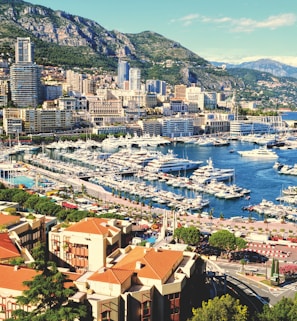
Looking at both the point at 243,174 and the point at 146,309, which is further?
the point at 243,174

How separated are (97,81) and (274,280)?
9520cm

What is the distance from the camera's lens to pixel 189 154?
5897 centimetres

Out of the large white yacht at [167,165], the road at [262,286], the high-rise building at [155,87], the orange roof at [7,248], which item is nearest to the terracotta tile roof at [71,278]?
the orange roof at [7,248]

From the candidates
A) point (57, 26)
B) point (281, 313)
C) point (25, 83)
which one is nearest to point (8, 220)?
point (281, 313)

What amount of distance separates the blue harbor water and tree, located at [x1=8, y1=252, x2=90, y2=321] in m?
20.3

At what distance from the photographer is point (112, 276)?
455 inches

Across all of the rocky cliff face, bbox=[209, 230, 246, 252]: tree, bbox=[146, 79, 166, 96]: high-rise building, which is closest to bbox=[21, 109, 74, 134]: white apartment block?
bbox=[146, 79, 166, 96]: high-rise building

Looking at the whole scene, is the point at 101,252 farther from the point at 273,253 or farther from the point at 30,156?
the point at 30,156

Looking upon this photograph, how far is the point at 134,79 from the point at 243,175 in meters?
71.4

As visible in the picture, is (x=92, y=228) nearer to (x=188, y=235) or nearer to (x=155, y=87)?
(x=188, y=235)

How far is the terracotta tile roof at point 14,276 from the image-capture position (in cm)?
1141

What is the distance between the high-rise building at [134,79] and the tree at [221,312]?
10146 centimetres

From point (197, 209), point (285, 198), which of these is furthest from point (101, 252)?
point (285, 198)

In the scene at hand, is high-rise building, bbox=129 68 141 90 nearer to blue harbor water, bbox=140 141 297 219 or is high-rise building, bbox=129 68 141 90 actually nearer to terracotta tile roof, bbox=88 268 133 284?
blue harbor water, bbox=140 141 297 219
